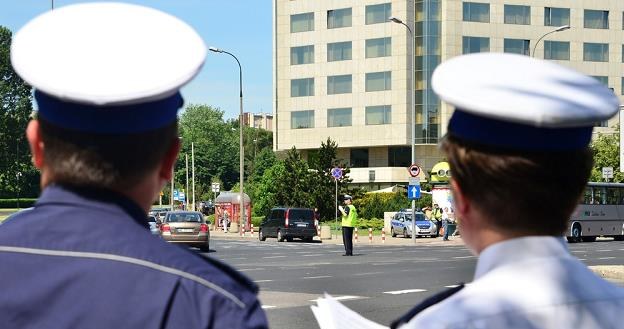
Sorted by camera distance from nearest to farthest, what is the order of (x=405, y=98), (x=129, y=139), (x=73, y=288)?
(x=73, y=288)
(x=129, y=139)
(x=405, y=98)

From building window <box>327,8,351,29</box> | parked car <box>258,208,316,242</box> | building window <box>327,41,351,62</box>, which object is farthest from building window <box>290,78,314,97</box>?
parked car <box>258,208,316,242</box>

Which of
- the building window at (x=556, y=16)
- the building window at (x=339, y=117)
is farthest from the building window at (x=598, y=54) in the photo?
the building window at (x=339, y=117)

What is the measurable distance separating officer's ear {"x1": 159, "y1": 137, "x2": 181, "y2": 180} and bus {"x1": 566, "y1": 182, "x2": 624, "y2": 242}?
Answer: 1732 inches

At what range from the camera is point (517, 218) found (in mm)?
2203

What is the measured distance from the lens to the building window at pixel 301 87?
88.1m

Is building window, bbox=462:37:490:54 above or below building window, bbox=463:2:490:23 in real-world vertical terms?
below

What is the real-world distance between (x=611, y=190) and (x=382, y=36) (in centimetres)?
3972

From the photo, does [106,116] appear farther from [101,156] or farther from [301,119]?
[301,119]

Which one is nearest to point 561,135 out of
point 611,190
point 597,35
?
point 611,190

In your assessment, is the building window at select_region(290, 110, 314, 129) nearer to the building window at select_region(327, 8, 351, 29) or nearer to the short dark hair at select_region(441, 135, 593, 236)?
the building window at select_region(327, 8, 351, 29)

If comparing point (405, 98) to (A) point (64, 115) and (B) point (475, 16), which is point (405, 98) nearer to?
(B) point (475, 16)

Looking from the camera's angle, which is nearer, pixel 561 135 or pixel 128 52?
pixel 128 52

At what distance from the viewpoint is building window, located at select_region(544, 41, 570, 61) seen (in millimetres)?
85375

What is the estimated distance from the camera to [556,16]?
8569 centimetres
